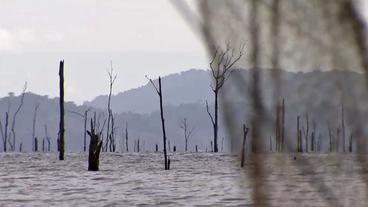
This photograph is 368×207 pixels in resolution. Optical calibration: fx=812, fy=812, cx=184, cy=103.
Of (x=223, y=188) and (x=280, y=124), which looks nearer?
(x=280, y=124)

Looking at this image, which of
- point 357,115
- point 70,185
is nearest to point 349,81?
point 357,115

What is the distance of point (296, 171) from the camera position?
78 centimetres

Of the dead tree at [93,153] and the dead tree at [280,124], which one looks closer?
the dead tree at [280,124]

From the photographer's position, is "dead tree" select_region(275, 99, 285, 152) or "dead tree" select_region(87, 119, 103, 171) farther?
"dead tree" select_region(87, 119, 103, 171)

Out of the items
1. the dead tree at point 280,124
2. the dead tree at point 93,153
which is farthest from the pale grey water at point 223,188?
the dead tree at point 93,153

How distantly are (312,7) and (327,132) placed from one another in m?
0.12

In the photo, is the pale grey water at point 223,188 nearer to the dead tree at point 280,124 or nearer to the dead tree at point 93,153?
Result: the dead tree at point 280,124

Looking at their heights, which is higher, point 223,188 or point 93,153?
point 93,153

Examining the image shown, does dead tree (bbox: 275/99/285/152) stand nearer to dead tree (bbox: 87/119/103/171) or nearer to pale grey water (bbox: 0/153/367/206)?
pale grey water (bbox: 0/153/367/206)

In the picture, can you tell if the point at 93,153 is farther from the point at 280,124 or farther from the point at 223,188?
the point at 280,124

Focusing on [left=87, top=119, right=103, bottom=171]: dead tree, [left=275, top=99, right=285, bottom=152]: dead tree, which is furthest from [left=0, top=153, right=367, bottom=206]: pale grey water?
[left=87, top=119, right=103, bottom=171]: dead tree

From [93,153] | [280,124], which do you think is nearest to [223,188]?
[93,153]

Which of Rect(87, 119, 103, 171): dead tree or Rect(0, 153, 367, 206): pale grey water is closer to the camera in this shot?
Rect(0, 153, 367, 206): pale grey water

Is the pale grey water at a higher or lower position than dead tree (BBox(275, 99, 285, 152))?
lower
